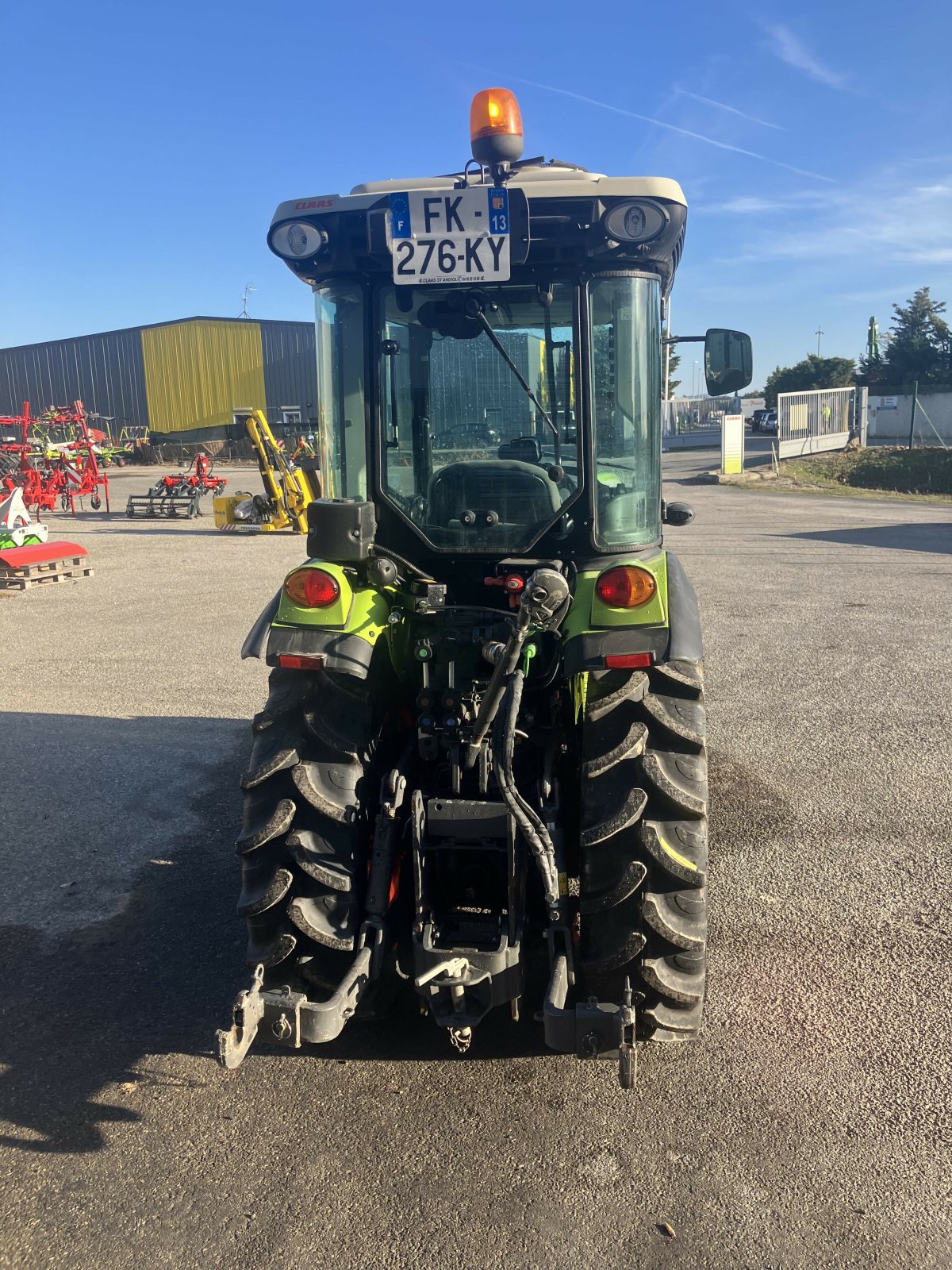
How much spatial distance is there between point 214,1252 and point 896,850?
3.53 m

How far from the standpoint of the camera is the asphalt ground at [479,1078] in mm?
2383

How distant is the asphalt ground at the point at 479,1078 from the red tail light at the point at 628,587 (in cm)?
149

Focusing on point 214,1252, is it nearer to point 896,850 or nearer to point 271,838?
point 271,838

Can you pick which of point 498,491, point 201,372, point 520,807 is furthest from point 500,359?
point 201,372

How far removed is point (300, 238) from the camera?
3.24 m

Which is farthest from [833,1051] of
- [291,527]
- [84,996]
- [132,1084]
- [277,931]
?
[291,527]

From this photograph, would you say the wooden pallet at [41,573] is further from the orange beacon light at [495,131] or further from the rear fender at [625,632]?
the rear fender at [625,632]

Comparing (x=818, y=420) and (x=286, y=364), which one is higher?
(x=286, y=364)

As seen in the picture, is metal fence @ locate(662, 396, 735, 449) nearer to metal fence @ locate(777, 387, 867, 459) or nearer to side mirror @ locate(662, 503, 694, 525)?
metal fence @ locate(777, 387, 867, 459)

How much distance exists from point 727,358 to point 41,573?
34.9 feet

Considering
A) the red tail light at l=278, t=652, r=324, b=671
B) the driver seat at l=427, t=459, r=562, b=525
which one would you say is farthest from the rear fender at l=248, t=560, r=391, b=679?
the driver seat at l=427, t=459, r=562, b=525

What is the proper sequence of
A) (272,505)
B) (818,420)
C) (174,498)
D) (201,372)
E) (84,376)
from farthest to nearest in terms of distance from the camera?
(84,376) → (201,372) → (818,420) → (174,498) → (272,505)

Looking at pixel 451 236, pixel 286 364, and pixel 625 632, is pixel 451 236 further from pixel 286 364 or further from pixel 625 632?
pixel 286 364

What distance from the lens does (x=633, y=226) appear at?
3.12m
